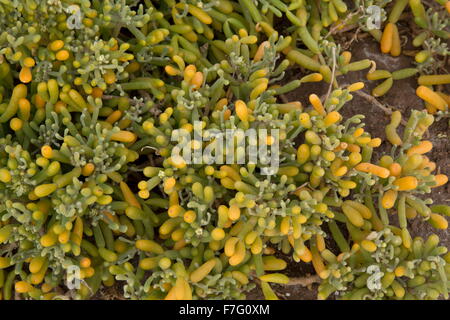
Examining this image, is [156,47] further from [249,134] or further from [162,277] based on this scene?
[162,277]

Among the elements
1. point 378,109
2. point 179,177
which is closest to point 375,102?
point 378,109

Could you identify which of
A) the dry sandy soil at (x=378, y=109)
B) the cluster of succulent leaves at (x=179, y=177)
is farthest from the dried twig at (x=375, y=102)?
the cluster of succulent leaves at (x=179, y=177)

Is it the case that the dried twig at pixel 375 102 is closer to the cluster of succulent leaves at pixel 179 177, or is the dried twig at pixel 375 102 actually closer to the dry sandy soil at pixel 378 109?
the dry sandy soil at pixel 378 109

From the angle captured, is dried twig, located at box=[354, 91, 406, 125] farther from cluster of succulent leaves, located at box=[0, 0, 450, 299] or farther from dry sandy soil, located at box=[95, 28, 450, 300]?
cluster of succulent leaves, located at box=[0, 0, 450, 299]

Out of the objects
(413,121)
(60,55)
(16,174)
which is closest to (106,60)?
(60,55)

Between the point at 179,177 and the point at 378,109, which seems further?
the point at 378,109

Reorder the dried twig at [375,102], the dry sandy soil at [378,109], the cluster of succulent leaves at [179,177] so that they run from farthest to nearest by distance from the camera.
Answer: the dried twig at [375,102] < the dry sandy soil at [378,109] < the cluster of succulent leaves at [179,177]

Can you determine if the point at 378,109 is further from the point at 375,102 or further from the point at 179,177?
the point at 179,177

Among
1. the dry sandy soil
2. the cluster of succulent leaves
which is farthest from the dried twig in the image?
the cluster of succulent leaves
